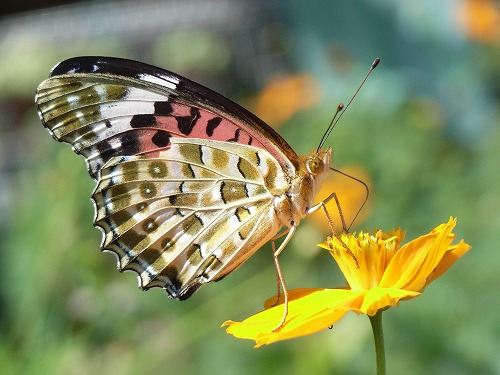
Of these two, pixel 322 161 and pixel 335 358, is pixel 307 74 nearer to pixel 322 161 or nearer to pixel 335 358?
pixel 335 358

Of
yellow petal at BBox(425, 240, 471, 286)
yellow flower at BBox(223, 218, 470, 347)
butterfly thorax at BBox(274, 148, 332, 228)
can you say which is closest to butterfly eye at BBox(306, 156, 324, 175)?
butterfly thorax at BBox(274, 148, 332, 228)

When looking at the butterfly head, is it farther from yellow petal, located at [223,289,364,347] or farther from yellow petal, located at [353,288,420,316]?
yellow petal, located at [353,288,420,316]

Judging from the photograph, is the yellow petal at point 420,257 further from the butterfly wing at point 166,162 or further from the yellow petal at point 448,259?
the butterfly wing at point 166,162

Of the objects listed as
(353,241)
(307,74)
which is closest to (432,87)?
(307,74)

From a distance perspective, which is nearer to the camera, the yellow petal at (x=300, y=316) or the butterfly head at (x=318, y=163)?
the yellow petal at (x=300, y=316)

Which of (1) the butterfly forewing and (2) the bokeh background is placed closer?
(1) the butterfly forewing

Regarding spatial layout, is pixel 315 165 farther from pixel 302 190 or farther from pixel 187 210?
pixel 187 210

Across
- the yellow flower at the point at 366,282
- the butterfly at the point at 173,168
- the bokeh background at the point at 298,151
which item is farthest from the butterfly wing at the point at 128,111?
the bokeh background at the point at 298,151
